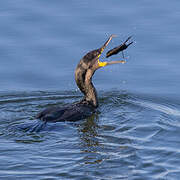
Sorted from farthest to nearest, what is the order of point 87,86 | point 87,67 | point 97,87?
point 97,87, point 87,86, point 87,67

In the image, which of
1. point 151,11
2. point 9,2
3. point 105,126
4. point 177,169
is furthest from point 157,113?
point 9,2

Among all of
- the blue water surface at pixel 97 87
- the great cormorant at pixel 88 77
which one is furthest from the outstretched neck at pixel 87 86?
the blue water surface at pixel 97 87

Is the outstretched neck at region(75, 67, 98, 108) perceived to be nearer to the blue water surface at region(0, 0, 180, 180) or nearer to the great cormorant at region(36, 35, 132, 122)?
the great cormorant at region(36, 35, 132, 122)

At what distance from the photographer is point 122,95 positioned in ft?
42.6

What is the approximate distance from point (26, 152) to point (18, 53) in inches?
187

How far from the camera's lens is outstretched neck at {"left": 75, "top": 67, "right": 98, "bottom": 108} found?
1255 cm

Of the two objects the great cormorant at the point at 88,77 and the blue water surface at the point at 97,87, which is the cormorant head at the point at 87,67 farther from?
the blue water surface at the point at 97,87

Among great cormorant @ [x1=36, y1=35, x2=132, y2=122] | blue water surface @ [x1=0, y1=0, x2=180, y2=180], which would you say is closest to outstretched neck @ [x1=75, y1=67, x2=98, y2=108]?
great cormorant @ [x1=36, y1=35, x2=132, y2=122]

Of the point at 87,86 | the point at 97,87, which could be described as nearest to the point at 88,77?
the point at 87,86

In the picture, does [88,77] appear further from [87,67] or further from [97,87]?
[97,87]

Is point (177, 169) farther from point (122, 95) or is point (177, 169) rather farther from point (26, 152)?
point (122, 95)

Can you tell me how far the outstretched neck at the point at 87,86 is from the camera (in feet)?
41.2

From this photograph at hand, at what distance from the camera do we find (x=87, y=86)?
1262 centimetres

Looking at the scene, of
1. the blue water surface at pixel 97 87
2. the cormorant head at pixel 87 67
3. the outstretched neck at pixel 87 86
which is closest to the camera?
the blue water surface at pixel 97 87
